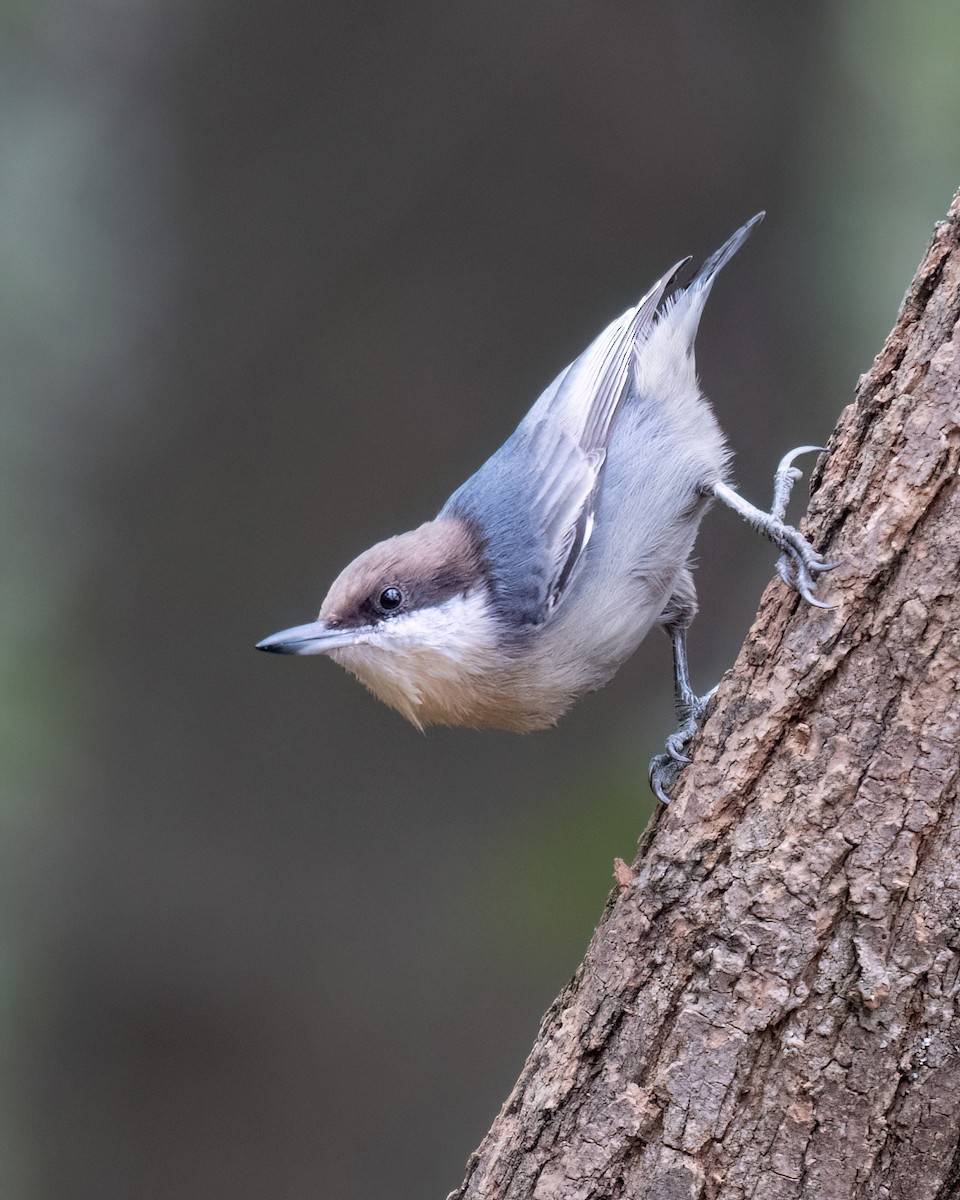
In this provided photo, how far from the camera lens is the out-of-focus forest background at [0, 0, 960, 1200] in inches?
142

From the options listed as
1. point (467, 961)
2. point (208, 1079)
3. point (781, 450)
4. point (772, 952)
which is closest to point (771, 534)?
point (772, 952)

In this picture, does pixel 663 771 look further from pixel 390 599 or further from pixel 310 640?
pixel 310 640

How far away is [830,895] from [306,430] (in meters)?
2.57

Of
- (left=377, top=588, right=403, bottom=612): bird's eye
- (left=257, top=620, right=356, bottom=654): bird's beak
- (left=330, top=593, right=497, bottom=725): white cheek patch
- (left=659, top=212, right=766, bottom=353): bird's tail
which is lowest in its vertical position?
(left=330, top=593, right=497, bottom=725): white cheek patch

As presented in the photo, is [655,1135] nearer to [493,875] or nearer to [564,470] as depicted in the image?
[564,470]

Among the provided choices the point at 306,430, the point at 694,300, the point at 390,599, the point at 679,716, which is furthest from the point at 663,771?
the point at 306,430

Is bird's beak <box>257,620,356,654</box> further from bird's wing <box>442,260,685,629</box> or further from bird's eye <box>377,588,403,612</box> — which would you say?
bird's wing <box>442,260,685,629</box>

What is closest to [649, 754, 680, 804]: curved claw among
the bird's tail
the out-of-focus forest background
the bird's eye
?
the bird's eye

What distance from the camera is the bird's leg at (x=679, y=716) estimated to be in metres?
2.38

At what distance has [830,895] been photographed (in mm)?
1568

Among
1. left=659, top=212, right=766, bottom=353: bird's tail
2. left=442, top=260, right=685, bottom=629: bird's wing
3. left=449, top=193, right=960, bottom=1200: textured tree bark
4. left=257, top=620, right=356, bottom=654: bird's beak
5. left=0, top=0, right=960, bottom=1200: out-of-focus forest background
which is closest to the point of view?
left=449, top=193, right=960, bottom=1200: textured tree bark

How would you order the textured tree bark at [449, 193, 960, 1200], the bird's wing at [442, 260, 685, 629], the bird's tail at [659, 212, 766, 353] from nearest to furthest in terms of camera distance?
the textured tree bark at [449, 193, 960, 1200]
the bird's wing at [442, 260, 685, 629]
the bird's tail at [659, 212, 766, 353]

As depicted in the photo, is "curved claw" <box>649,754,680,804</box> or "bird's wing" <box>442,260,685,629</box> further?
"bird's wing" <box>442,260,685,629</box>

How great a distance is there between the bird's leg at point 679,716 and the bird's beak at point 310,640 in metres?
0.71
